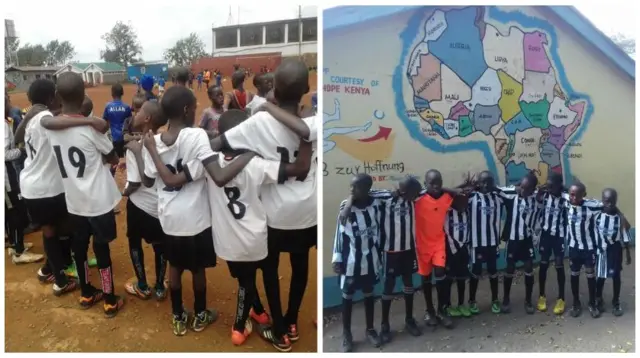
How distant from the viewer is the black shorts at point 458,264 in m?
2.86

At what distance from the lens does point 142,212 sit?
8.30 ft

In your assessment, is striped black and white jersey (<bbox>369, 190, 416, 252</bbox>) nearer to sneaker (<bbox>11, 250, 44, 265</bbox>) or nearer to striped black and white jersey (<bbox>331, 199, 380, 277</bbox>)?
striped black and white jersey (<bbox>331, 199, 380, 277</bbox>)

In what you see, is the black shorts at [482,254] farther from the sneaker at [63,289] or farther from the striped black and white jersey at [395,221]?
the sneaker at [63,289]

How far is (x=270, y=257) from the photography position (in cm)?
228

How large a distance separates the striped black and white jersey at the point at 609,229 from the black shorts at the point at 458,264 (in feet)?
2.45

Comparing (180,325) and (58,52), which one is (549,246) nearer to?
(180,325)

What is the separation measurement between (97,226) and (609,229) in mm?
Result: 2700

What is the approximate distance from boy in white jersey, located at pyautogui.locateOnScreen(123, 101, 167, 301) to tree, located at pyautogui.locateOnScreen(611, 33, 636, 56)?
2484 millimetres

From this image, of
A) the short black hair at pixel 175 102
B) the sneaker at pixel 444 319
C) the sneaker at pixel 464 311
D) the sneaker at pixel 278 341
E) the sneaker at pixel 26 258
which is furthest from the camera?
the sneaker at pixel 26 258

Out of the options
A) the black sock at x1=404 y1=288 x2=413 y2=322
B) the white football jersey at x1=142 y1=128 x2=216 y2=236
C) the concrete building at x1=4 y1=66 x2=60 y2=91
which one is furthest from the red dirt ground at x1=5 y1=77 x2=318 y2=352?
the concrete building at x1=4 y1=66 x2=60 y2=91

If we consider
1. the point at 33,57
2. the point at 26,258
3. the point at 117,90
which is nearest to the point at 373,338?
the point at 26,258

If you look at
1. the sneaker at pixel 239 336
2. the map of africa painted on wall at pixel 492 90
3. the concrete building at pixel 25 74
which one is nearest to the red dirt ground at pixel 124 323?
the sneaker at pixel 239 336

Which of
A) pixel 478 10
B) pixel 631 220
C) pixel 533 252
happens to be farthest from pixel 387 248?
pixel 631 220

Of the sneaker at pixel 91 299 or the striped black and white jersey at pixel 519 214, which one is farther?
the striped black and white jersey at pixel 519 214
